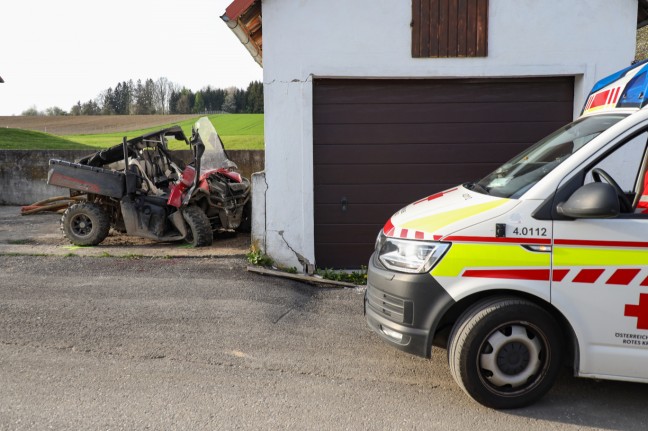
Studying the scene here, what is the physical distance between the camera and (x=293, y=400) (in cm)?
409

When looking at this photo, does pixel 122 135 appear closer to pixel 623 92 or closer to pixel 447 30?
pixel 447 30

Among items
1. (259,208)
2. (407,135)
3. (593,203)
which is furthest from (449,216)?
(259,208)

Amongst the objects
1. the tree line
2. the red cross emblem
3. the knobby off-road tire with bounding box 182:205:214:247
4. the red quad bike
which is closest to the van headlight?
→ the red cross emblem

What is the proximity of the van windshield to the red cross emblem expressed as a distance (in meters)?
0.98

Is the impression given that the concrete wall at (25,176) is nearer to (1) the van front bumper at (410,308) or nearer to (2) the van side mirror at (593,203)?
(1) the van front bumper at (410,308)

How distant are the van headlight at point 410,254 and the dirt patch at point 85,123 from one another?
51050 mm

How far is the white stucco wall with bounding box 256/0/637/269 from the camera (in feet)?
23.5

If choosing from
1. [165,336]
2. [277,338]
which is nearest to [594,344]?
[277,338]

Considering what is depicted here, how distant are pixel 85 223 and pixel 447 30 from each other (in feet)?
19.8

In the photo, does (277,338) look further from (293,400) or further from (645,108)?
(645,108)

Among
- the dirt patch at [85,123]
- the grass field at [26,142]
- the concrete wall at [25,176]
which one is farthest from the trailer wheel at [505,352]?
the dirt patch at [85,123]

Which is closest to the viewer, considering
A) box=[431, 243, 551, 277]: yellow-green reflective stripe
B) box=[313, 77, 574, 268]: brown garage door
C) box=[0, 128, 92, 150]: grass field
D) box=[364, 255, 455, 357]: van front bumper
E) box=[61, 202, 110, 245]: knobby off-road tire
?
box=[431, 243, 551, 277]: yellow-green reflective stripe

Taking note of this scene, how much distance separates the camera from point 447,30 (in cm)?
727

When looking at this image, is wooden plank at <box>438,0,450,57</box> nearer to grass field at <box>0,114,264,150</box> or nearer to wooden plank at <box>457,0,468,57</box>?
wooden plank at <box>457,0,468,57</box>
